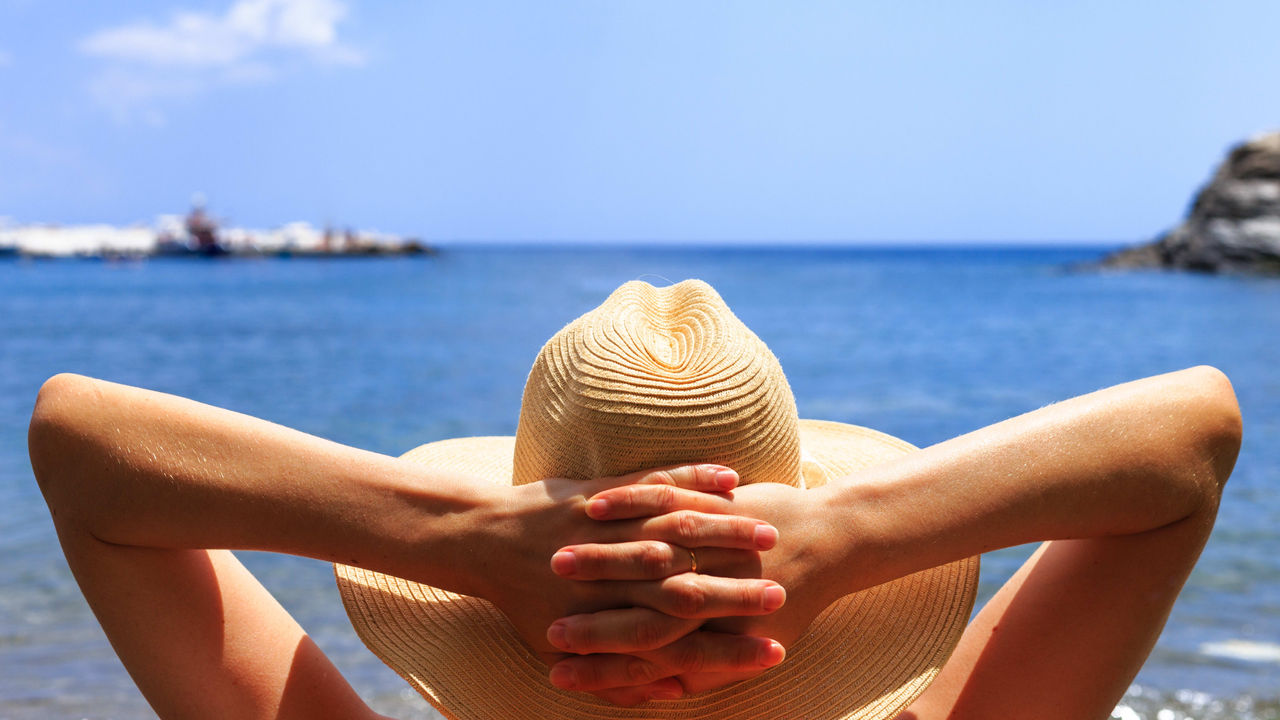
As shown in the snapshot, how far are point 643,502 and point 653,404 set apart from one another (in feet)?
0.44

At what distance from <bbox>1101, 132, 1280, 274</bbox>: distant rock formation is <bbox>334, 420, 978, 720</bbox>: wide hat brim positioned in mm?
34681

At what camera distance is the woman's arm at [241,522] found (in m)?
1.17

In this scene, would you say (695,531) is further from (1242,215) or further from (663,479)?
(1242,215)

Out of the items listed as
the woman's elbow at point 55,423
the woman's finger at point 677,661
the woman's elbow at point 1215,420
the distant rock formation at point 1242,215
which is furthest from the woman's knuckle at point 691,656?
the distant rock formation at point 1242,215

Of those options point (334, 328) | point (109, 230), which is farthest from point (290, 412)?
point (109, 230)

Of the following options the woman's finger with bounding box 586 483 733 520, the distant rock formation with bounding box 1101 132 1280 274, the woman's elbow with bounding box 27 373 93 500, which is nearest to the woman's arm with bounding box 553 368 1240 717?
the woman's finger with bounding box 586 483 733 520

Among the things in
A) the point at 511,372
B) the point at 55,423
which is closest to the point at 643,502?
the point at 55,423

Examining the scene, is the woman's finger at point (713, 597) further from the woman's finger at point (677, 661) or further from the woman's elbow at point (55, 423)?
the woman's elbow at point (55, 423)

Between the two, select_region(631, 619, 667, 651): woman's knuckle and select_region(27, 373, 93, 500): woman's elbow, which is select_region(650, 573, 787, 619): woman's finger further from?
select_region(27, 373, 93, 500): woman's elbow

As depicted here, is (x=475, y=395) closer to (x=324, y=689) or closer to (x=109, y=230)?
(x=324, y=689)

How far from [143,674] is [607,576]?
665 millimetres

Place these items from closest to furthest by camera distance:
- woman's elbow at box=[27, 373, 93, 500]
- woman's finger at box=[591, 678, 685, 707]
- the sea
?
1. woman's elbow at box=[27, 373, 93, 500]
2. woman's finger at box=[591, 678, 685, 707]
3. the sea

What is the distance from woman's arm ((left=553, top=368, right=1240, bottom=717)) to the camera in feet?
3.98

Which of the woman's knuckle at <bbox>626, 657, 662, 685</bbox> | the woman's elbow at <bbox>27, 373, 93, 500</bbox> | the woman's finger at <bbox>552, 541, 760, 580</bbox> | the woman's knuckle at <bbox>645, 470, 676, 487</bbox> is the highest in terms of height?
the woman's elbow at <bbox>27, 373, 93, 500</bbox>
